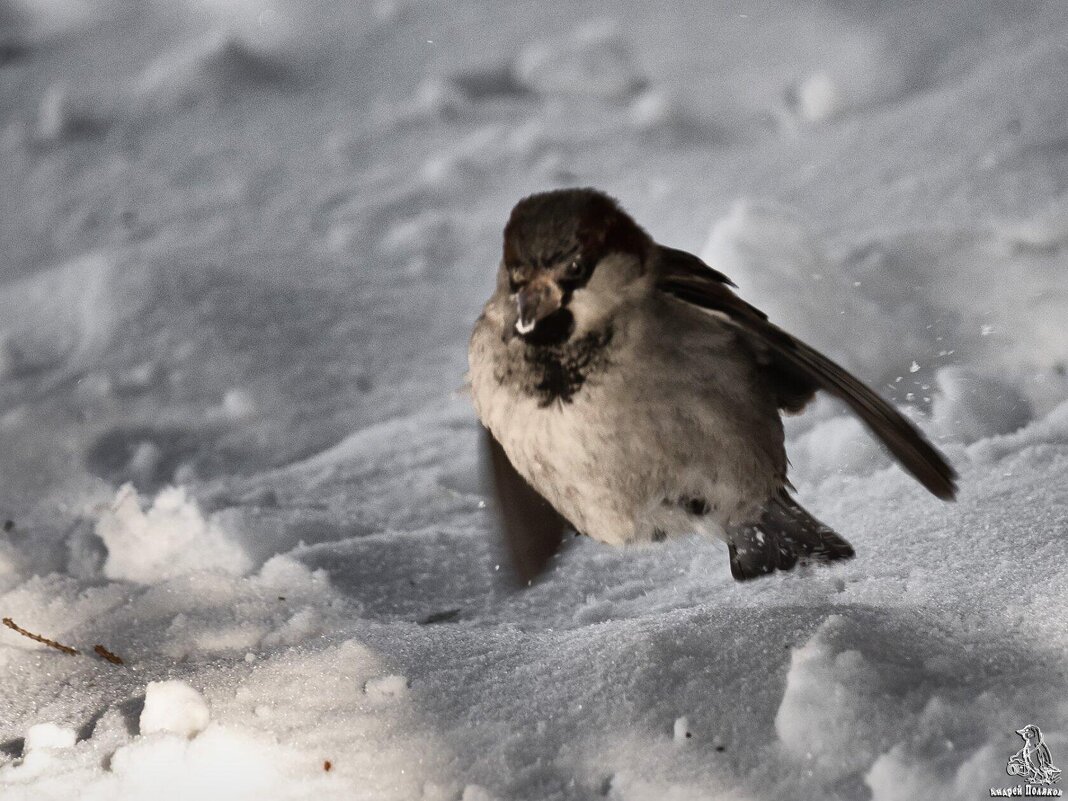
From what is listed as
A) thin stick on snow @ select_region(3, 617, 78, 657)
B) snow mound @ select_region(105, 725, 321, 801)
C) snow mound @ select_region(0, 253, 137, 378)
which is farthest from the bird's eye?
snow mound @ select_region(0, 253, 137, 378)

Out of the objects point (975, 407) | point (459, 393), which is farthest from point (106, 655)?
point (975, 407)

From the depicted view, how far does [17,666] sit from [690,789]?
1006mm

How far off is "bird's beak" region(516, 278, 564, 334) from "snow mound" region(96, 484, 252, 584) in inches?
30.2

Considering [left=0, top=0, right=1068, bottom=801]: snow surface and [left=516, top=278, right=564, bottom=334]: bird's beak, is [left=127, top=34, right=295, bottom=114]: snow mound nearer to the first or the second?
[left=0, top=0, right=1068, bottom=801]: snow surface

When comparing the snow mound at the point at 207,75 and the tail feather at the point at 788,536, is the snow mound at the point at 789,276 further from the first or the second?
the snow mound at the point at 207,75

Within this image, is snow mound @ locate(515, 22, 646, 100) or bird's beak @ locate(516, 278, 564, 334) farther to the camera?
snow mound @ locate(515, 22, 646, 100)

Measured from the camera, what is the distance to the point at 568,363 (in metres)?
1.54

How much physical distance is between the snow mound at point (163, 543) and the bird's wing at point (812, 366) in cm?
92

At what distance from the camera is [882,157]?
132 inches

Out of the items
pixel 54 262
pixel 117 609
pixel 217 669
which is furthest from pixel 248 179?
pixel 217 669

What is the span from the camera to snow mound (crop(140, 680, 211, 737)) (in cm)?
139

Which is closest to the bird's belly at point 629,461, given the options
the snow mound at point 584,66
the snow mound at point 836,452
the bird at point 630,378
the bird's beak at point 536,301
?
the bird at point 630,378

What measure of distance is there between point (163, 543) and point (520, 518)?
0.64 m

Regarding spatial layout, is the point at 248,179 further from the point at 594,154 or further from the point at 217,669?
the point at 217,669
